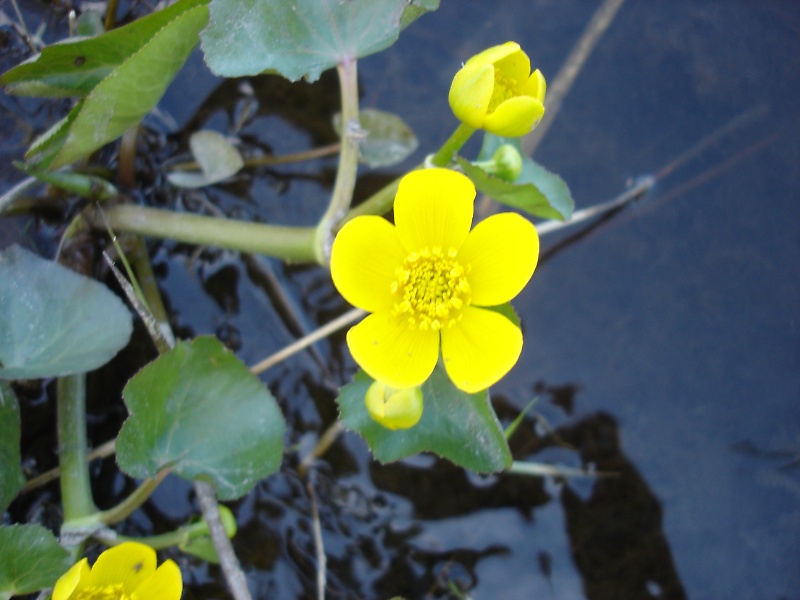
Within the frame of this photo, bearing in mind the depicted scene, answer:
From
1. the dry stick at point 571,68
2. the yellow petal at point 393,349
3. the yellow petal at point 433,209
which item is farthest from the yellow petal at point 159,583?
the dry stick at point 571,68

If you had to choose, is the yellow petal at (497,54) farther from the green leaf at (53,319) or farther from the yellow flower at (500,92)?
the green leaf at (53,319)

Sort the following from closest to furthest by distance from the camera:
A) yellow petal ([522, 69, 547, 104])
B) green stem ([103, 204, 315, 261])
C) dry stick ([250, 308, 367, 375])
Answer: yellow petal ([522, 69, 547, 104])
green stem ([103, 204, 315, 261])
dry stick ([250, 308, 367, 375])

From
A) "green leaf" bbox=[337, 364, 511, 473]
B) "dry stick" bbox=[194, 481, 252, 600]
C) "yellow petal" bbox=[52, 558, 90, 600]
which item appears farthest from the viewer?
"dry stick" bbox=[194, 481, 252, 600]

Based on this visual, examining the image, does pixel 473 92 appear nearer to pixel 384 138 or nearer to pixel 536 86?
pixel 536 86

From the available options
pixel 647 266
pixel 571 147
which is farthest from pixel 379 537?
pixel 571 147

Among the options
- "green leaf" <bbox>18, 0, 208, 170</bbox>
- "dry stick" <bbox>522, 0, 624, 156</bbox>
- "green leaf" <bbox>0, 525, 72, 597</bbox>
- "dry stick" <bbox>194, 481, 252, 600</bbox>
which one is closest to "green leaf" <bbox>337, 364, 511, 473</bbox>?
"dry stick" <bbox>194, 481, 252, 600</bbox>

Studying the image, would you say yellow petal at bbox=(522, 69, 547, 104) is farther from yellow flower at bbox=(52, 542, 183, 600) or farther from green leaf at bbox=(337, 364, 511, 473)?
yellow flower at bbox=(52, 542, 183, 600)

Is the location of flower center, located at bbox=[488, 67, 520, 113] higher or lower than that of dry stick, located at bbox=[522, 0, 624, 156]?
higher
